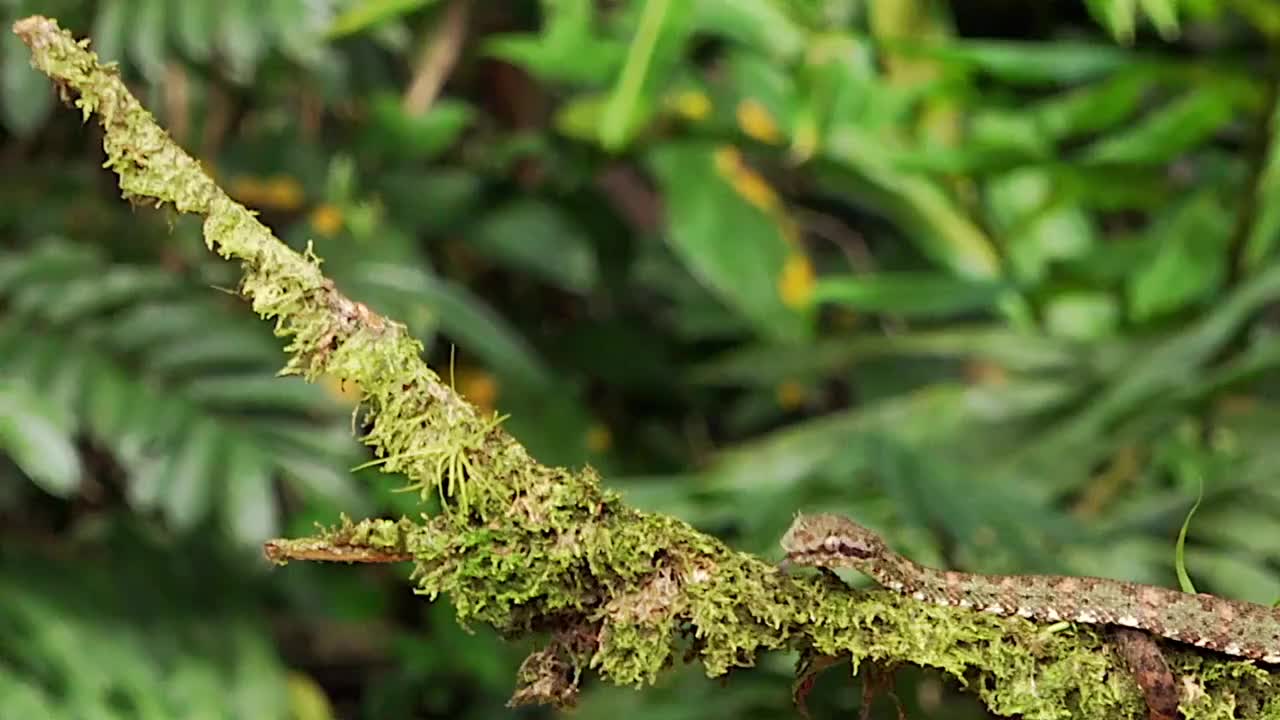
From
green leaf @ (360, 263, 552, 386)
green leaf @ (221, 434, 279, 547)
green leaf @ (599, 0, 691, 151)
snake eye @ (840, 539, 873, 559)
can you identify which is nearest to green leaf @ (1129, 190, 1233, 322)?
green leaf @ (599, 0, 691, 151)

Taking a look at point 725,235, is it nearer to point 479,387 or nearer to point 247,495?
point 479,387

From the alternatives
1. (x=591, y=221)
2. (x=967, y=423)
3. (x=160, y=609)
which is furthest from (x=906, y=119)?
(x=160, y=609)

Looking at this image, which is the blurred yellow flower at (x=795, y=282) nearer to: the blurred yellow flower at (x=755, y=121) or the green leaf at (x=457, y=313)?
the blurred yellow flower at (x=755, y=121)

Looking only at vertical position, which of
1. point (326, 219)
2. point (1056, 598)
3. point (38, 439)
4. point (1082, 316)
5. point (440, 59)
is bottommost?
point (1056, 598)

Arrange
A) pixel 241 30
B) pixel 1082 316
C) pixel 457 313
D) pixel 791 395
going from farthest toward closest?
pixel 791 395 < pixel 1082 316 < pixel 457 313 < pixel 241 30

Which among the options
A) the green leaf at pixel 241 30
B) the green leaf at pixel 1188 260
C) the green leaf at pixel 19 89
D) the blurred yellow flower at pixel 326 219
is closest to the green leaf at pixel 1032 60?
the green leaf at pixel 1188 260

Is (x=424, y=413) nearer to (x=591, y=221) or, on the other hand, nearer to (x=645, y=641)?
(x=645, y=641)

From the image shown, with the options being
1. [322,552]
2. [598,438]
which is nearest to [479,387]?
[598,438]
